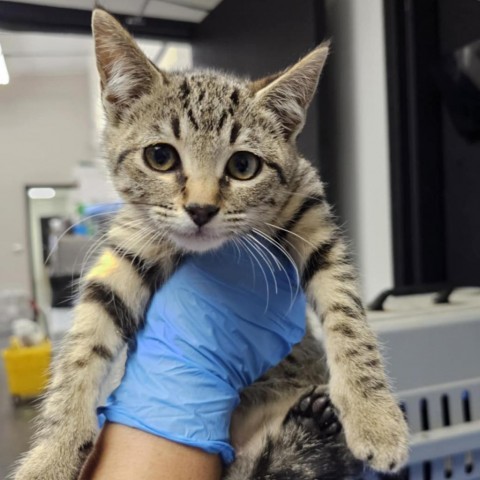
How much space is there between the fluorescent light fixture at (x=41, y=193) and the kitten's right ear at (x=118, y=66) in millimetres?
5112

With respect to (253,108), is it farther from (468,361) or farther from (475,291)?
(475,291)

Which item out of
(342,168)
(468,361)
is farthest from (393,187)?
(468,361)

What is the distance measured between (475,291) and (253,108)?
0.67m

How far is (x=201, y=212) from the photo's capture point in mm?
645

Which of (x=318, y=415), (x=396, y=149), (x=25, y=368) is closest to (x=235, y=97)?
(x=318, y=415)

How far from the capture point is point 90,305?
0.77 m

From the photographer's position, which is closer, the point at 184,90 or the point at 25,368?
the point at 184,90

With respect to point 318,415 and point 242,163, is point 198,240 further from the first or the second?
point 318,415

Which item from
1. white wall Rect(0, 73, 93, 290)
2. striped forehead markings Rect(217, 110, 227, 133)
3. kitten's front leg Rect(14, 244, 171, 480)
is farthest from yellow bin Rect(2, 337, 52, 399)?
white wall Rect(0, 73, 93, 290)

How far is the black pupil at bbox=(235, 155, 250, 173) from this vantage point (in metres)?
0.72

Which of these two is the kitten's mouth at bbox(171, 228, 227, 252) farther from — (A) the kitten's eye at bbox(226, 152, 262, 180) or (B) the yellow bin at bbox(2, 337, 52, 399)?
(B) the yellow bin at bbox(2, 337, 52, 399)

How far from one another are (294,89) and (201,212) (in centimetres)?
25

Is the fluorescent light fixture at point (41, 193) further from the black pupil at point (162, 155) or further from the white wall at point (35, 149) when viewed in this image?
the black pupil at point (162, 155)

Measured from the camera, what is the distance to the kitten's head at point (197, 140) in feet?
2.22
